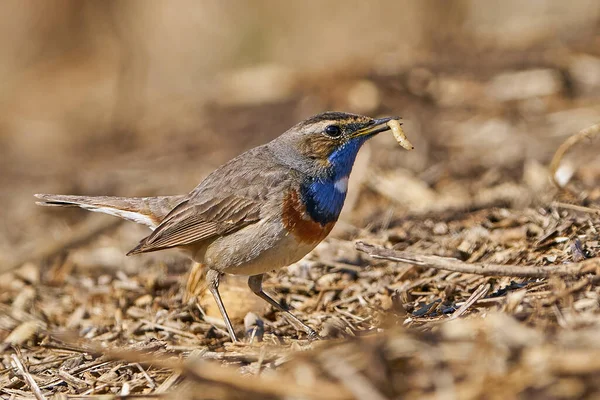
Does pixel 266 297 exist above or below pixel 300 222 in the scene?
below

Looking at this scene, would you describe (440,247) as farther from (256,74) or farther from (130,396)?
(256,74)

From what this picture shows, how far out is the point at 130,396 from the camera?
4.86m

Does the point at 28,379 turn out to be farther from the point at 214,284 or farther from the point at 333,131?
the point at 333,131

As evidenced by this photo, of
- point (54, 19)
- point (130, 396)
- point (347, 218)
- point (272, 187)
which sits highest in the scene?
point (54, 19)

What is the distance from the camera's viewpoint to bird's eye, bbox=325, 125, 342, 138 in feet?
23.8

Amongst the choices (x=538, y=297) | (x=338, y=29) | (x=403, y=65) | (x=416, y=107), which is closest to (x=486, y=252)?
(x=538, y=297)

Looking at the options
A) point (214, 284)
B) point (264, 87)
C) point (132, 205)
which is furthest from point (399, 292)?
point (264, 87)

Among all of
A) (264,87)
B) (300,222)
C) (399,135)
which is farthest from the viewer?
(264,87)

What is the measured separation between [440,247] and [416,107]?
5402 mm

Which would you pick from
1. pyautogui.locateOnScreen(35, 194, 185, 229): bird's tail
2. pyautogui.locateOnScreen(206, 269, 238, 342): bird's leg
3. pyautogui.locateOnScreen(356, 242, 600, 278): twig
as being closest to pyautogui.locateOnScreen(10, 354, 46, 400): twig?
pyautogui.locateOnScreen(206, 269, 238, 342): bird's leg

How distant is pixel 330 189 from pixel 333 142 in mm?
466

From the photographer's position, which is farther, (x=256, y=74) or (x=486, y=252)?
(x=256, y=74)

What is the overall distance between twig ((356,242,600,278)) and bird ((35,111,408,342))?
147cm

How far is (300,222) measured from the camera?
Result: 6.82 metres
